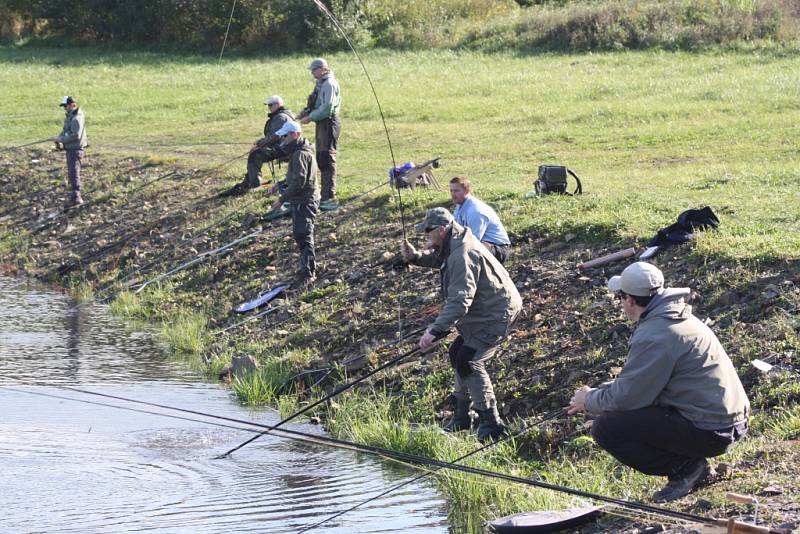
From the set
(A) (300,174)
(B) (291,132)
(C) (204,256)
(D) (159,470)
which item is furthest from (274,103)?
→ (D) (159,470)

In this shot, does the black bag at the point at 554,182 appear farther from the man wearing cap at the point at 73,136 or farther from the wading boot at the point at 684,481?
the man wearing cap at the point at 73,136

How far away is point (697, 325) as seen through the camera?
6.45 m

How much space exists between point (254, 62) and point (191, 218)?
1662 centimetres

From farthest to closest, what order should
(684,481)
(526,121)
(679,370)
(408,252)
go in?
(526,121) < (408,252) < (684,481) < (679,370)

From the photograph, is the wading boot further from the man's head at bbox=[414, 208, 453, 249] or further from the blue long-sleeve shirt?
the blue long-sleeve shirt

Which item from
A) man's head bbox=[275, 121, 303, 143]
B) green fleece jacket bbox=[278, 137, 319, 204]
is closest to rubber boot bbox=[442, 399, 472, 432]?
green fleece jacket bbox=[278, 137, 319, 204]

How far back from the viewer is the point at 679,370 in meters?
6.42

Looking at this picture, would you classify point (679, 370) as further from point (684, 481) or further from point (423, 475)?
point (423, 475)

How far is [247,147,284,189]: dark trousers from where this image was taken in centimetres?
1617

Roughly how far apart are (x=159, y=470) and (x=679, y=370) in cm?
421

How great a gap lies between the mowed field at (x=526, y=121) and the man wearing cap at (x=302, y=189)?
2.15 m

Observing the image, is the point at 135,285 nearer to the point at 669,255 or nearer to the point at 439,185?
the point at 439,185

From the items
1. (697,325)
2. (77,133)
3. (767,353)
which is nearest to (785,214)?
(767,353)

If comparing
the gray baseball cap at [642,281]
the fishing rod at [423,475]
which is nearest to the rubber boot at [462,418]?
the fishing rod at [423,475]
